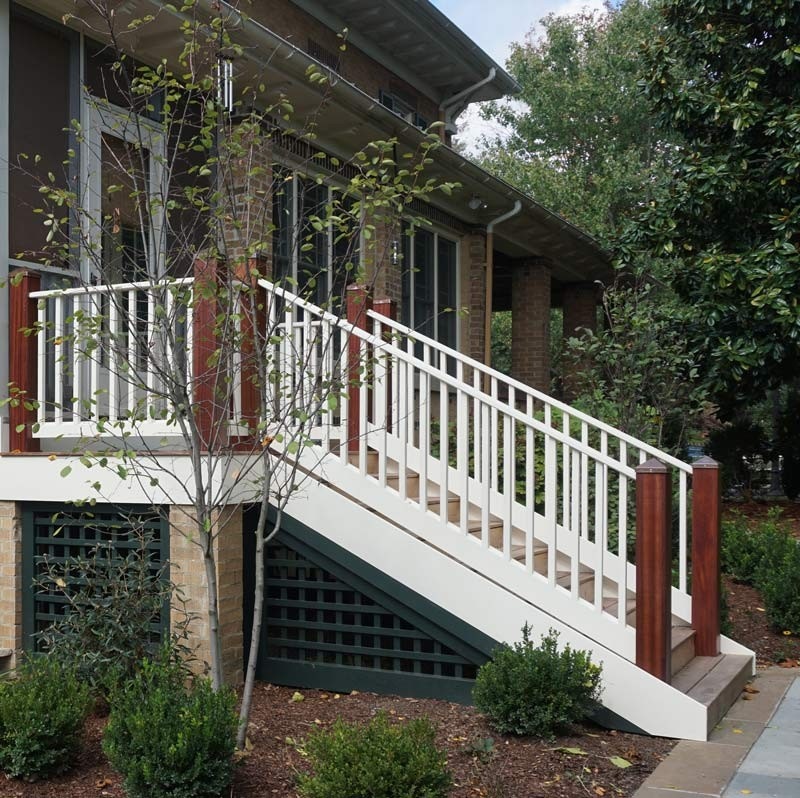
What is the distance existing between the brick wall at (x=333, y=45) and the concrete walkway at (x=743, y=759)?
7.69 metres

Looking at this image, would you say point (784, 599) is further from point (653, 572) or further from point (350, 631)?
point (350, 631)

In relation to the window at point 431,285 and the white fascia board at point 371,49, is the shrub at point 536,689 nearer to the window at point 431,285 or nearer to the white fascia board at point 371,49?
the window at point 431,285

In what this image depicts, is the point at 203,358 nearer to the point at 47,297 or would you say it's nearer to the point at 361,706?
the point at 47,297

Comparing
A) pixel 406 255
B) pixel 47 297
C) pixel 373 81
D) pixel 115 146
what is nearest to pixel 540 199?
pixel 373 81

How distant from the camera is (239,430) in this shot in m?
5.46

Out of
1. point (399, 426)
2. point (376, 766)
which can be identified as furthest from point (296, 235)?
point (376, 766)

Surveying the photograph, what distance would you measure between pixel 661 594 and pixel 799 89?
7065 mm

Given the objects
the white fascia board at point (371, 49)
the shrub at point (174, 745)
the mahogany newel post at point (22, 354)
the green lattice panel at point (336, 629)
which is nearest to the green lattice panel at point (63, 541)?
the mahogany newel post at point (22, 354)

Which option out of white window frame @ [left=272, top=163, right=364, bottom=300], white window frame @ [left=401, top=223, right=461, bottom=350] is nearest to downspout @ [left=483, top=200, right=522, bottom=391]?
white window frame @ [left=401, top=223, right=461, bottom=350]

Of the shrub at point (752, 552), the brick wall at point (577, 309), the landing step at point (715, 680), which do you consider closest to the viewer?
the landing step at point (715, 680)

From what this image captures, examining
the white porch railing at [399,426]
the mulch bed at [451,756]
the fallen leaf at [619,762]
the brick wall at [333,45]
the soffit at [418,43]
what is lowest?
the fallen leaf at [619,762]

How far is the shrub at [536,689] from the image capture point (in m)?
4.67

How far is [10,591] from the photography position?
19.0 ft

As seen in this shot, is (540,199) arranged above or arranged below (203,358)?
above
